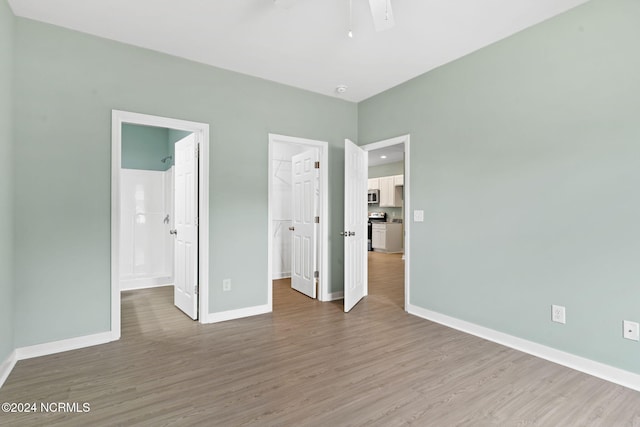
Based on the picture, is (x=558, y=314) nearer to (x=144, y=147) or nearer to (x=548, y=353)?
(x=548, y=353)

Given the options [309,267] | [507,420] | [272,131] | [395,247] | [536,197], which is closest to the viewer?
[507,420]

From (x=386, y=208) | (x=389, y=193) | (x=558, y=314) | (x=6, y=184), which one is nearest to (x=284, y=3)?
(x=6, y=184)

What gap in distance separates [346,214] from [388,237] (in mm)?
5545

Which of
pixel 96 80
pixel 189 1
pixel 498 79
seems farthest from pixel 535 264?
pixel 96 80

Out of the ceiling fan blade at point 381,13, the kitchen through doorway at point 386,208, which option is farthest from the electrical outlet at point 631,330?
the kitchen through doorway at point 386,208

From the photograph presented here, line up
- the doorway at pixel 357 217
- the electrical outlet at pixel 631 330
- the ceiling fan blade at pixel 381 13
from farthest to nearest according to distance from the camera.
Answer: the doorway at pixel 357 217 → the electrical outlet at pixel 631 330 → the ceiling fan blade at pixel 381 13

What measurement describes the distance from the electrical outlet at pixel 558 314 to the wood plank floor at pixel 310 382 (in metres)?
0.35

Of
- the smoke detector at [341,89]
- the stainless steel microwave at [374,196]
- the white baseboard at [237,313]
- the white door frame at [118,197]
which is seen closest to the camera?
the white door frame at [118,197]

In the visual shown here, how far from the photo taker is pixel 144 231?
5105 mm

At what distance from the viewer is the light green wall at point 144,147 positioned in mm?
5016

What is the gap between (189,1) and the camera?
2.38 m

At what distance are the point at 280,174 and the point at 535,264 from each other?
13.3ft

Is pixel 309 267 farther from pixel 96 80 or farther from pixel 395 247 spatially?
pixel 395 247

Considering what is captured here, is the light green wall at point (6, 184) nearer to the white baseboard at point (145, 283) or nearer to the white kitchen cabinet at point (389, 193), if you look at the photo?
the white baseboard at point (145, 283)
